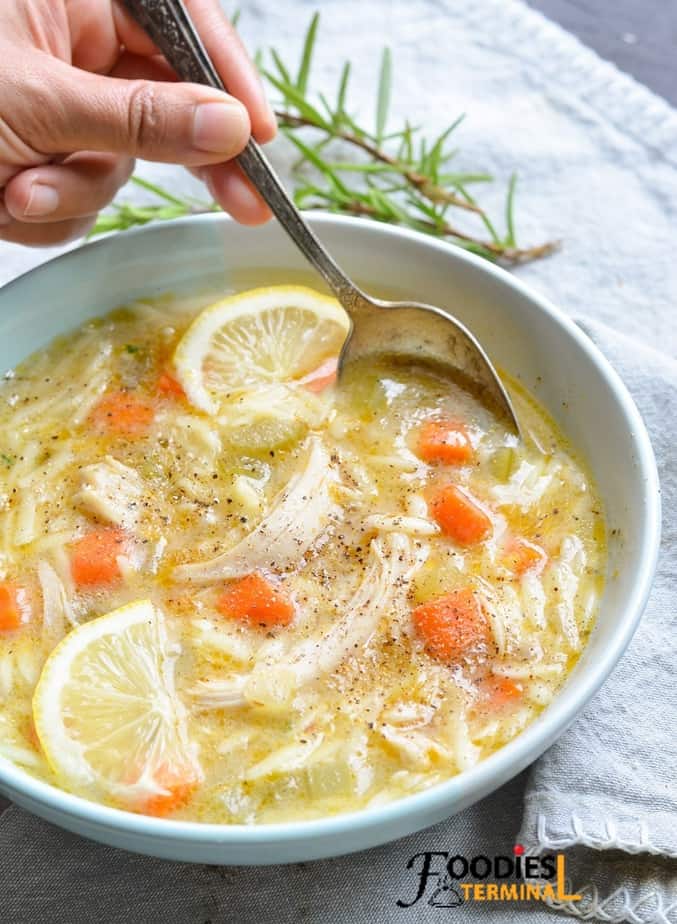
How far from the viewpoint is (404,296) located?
13.7ft

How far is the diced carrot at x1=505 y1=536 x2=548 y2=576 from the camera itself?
3381 mm

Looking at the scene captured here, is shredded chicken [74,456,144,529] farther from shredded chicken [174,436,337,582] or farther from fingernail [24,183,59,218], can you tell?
fingernail [24,183,59,218]

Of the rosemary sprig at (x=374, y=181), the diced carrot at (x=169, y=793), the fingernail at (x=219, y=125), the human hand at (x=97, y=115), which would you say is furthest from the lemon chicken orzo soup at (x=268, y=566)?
the rosemary sprig at (x=374, y=181)

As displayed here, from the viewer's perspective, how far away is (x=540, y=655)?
10.5 feet

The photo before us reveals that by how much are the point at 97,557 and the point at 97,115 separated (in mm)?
1456

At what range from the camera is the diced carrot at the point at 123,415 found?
12.5 ft

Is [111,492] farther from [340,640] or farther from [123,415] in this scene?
[340,640]

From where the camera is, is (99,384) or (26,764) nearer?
(26,764)

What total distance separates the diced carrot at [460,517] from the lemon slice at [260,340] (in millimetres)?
801

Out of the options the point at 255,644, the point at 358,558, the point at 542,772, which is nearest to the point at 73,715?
the point at 255,644

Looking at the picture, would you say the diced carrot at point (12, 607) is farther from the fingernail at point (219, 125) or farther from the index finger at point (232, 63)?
the index finger at point (232, 63)

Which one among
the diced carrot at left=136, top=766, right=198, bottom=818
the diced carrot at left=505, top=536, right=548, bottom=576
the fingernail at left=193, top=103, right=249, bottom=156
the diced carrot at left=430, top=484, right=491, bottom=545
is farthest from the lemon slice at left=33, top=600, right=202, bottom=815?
the fingernail at left=193, top=103, right=249, bottom=156

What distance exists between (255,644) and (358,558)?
1.45 ft

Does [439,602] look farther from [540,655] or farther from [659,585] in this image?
[659,585]
